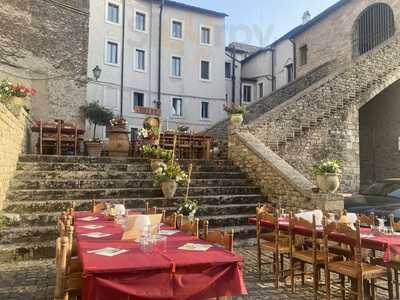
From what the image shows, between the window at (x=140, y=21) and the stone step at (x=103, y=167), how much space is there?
16.7 metres

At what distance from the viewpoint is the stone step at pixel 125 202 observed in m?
7.01

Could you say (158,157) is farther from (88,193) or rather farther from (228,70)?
(228,70)

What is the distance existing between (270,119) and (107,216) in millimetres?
7964

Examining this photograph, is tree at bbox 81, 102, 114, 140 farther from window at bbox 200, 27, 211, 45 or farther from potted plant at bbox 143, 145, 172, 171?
potted plant at bbox 143, 145, 172, 171

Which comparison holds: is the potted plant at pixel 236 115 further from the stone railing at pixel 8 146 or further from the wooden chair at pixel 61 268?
the wooden chair at pixel 61 268

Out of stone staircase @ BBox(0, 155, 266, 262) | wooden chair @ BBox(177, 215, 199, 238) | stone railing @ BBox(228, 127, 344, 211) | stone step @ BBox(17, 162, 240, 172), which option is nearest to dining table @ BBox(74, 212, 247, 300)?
wooden chair @ BBox(177, 215, 199, 238)

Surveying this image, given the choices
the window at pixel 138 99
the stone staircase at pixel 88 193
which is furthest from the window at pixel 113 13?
the stone staircase at pixel 88 193

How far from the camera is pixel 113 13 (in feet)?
77.4

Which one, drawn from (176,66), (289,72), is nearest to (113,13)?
(176,66)

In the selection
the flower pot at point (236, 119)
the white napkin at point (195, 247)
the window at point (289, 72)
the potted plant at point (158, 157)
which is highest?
the window at point (289, 72)

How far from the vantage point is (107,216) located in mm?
5211

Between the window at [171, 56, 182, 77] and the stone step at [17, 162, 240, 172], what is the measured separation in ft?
52.2

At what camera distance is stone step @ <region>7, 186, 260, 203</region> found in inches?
292

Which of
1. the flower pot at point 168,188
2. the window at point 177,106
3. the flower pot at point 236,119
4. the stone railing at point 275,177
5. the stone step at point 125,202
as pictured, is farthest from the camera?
the window at point 177,106
